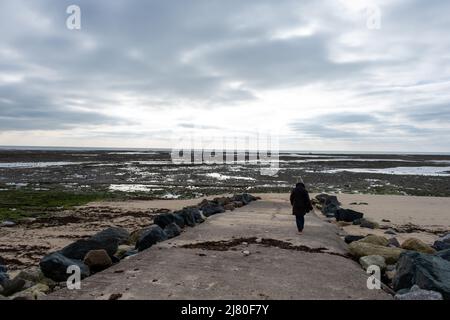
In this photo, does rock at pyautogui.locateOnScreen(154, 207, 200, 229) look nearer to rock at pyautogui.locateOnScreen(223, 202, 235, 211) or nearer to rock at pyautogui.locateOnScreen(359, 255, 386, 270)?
rock at pyautogui.locateOnScreen(223, 202, 235, 211)

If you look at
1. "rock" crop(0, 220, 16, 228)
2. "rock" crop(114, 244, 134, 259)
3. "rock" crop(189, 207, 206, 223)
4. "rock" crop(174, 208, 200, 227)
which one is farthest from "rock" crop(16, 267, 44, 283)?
"rock" crop(0, 220, 16, 228)

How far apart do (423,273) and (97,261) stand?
232 inches

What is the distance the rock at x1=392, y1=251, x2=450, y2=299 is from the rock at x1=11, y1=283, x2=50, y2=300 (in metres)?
5.89

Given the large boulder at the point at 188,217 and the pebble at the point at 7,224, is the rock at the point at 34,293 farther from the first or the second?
the pebble at the point at 7,224

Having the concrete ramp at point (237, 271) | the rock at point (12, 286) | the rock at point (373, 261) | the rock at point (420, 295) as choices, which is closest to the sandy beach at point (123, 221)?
the rock at point (12, 286)

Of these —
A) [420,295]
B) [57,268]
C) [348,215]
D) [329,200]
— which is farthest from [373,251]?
[329,200]

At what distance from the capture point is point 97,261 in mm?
8070

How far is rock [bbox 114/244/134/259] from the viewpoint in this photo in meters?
9.41

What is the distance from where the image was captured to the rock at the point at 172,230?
11250 millimetres

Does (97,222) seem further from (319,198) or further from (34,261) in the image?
(319,198)

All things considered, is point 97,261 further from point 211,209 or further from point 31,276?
point 211,209

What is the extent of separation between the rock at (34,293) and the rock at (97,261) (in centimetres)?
114
